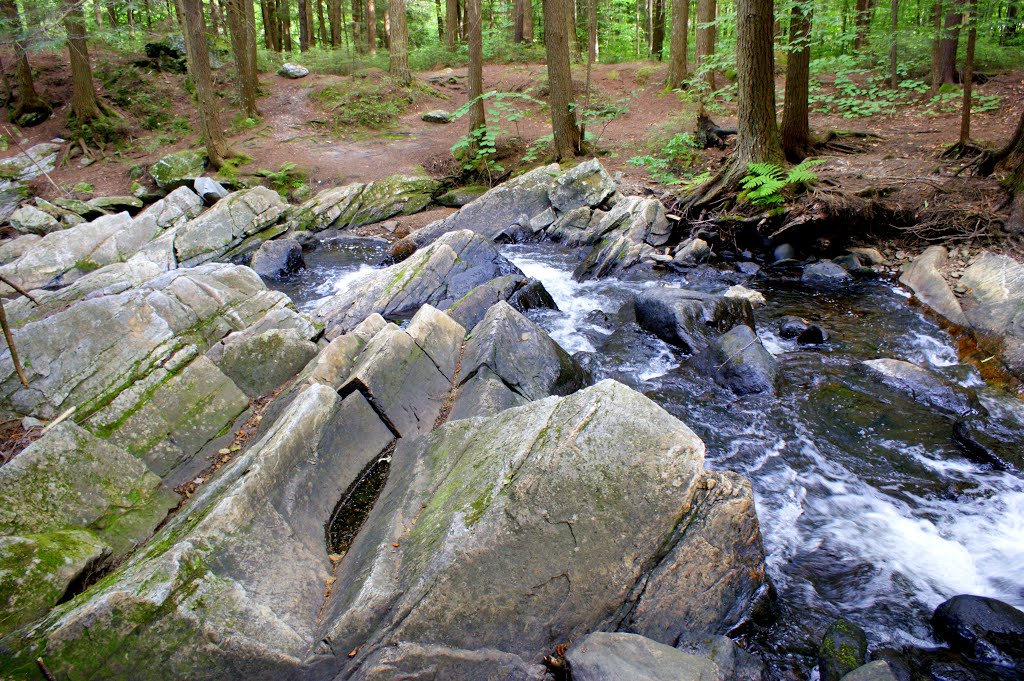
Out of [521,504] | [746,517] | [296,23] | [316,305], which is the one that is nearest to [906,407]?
[746,517]

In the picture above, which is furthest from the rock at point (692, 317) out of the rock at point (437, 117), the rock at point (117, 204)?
the rock at point (437, 117)

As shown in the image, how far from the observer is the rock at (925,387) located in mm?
6145

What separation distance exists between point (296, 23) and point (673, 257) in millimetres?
41431

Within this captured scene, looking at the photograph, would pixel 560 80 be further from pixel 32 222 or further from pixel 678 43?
pixel 32 222

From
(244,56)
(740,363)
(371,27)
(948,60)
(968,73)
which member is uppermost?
(371,27)

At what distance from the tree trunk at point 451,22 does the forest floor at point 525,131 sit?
2.15m

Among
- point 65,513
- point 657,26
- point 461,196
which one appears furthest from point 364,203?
point 657,26

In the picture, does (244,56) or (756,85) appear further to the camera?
(244,56)

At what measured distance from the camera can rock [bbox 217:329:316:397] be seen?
20.8 feet

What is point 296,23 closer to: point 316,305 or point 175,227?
point 175,227

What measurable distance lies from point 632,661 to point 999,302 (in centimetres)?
731

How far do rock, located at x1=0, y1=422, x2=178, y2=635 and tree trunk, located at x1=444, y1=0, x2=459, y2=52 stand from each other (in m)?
27.3

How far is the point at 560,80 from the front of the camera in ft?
51.2

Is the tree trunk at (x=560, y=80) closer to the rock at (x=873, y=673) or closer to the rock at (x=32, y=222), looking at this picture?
the rock at (x=32, y=222)
